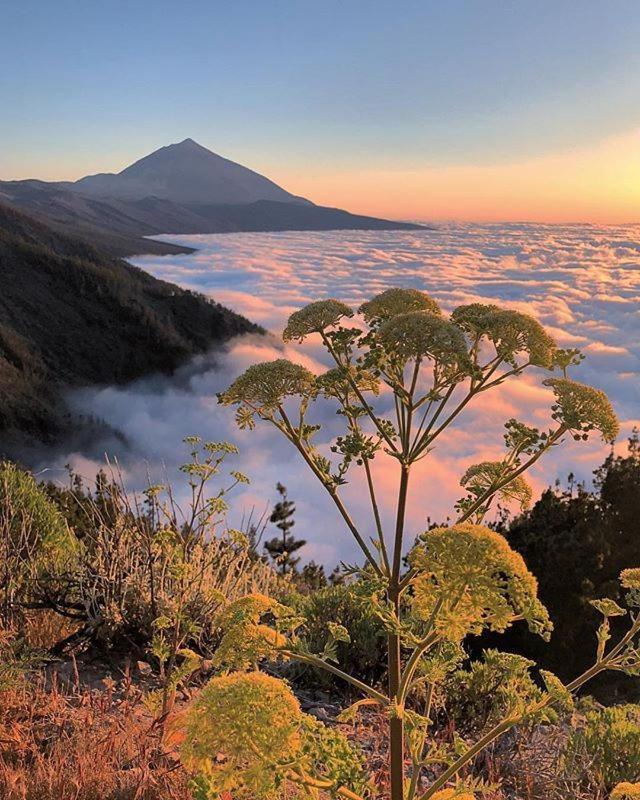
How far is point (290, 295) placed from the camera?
13600cm

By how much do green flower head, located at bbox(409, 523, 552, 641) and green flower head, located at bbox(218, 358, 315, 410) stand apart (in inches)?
38.6

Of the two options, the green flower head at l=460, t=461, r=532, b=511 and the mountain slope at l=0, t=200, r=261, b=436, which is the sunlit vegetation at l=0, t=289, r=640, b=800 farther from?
the mountain slope at l=0, t=200, r=261, b=436

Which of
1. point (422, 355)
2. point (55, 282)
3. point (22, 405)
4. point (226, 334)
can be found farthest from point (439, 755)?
point (226, 334)

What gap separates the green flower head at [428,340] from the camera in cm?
222

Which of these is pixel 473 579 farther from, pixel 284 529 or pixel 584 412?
pixel 284 529

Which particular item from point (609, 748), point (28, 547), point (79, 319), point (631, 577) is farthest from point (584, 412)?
point (79, 319)

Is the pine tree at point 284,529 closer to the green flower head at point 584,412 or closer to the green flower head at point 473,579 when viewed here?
the green flower head at point 584,412

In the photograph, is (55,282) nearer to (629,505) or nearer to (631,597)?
(629,505)

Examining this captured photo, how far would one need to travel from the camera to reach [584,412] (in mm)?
2307

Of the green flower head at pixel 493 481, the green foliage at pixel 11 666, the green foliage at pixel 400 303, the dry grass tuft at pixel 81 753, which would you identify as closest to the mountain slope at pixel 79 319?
the green foliage at pixel 11 666

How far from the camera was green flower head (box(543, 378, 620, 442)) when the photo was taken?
2.29 metres

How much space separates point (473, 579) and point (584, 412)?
1007mm

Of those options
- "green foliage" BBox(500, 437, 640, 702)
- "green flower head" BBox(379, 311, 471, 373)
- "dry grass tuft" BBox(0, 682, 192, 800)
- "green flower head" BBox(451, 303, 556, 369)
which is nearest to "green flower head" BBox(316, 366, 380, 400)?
"green flower head" BBox(379, 311, 471, 373)

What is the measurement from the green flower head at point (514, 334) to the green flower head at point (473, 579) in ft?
3.23
